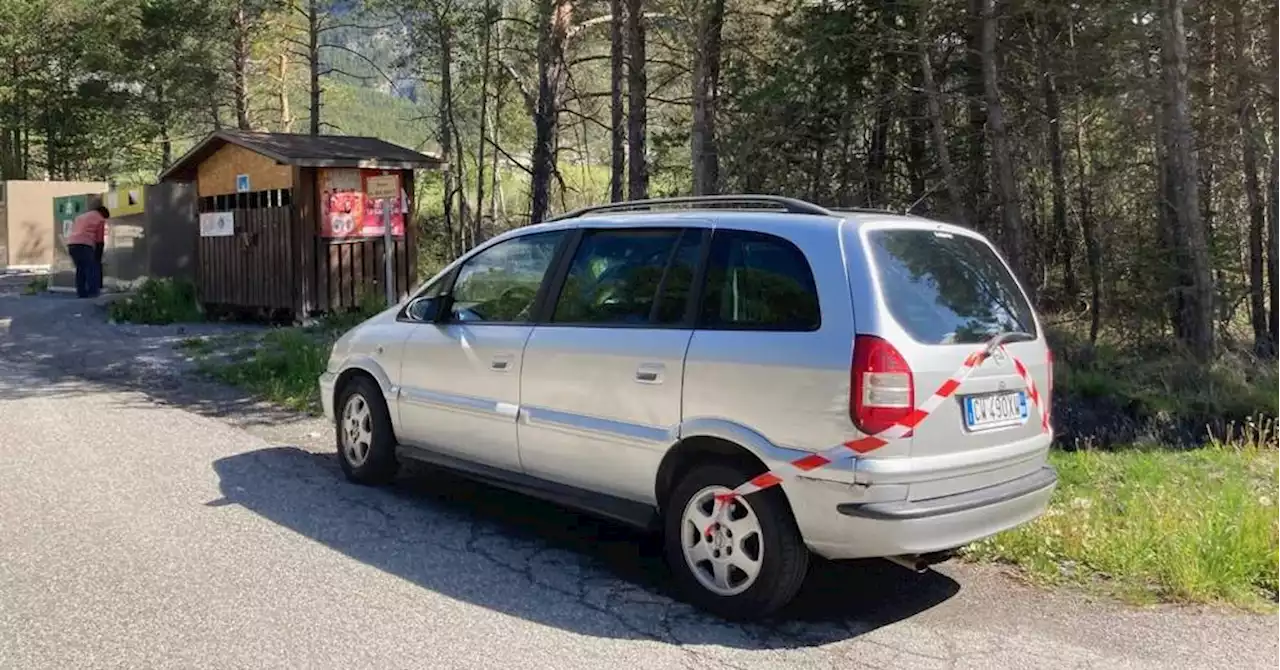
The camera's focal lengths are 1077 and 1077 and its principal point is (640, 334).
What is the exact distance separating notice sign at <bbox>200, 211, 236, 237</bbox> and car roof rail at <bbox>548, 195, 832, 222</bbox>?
11.9 m

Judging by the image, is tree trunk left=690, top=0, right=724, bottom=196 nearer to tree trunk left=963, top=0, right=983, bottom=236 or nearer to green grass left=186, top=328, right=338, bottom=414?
tree trunk left=963, top=0, right=983, bottom=236

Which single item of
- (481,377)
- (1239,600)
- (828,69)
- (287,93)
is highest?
(287,93)

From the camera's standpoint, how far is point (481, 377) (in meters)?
6.11

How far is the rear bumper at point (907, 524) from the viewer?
438 cm

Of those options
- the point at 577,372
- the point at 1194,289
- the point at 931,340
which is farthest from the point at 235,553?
the point at 1194,289

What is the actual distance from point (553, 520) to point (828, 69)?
35.9 ft

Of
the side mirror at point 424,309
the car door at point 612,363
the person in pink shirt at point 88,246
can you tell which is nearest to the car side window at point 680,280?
the car door at point 612,363

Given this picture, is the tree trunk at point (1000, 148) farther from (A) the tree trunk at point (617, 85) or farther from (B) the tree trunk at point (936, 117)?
(A) the tree trunk at point (617, 85)

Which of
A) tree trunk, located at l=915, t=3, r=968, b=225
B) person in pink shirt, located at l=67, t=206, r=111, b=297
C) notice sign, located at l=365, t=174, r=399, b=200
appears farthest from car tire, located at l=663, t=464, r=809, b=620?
person in pink shirt, located at l=67, t=206, r=111, b=297

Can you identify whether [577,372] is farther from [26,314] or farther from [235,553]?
[26,314]

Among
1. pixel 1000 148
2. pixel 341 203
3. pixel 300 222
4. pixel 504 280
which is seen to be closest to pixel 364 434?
pixel 504 280

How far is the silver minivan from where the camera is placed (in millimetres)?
4438

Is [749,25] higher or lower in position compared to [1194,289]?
higher

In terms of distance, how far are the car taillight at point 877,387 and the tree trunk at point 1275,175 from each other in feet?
40.6
